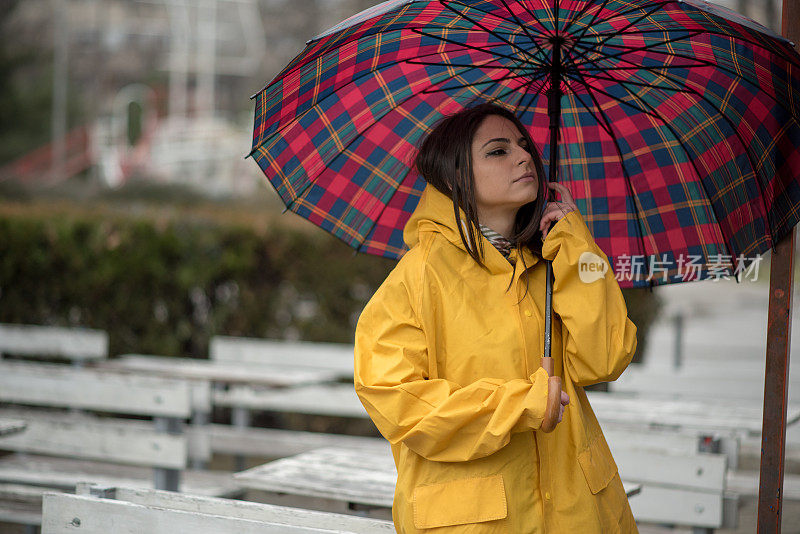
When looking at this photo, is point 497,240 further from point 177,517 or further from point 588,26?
point 177,517

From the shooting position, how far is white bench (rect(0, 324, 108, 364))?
676 centimetres

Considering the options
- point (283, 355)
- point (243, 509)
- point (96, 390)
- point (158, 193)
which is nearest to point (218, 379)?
point (96, 390)

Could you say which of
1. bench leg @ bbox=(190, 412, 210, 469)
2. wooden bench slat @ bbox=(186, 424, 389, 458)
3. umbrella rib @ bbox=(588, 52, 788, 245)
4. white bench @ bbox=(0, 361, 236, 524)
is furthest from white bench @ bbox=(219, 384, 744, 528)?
bench leg @ bbox=(190, 412, 210, 469)

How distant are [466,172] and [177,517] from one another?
1429 mm

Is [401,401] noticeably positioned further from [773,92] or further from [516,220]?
[773,92]

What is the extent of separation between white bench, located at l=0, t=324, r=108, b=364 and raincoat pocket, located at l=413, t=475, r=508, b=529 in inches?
186

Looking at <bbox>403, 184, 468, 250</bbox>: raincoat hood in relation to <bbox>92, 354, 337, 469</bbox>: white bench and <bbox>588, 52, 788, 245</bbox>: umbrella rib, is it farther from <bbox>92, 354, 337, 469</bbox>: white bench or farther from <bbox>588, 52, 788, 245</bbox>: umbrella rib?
<bbox>92, 354, 337, 469</bbox>: white bench

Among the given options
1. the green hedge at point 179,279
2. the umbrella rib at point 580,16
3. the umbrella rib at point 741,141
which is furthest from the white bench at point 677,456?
the green hedge at point 179,279

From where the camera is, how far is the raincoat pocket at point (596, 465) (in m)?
2.59

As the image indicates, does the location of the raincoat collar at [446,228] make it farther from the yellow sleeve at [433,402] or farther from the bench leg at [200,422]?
the bench leg at [200,422]

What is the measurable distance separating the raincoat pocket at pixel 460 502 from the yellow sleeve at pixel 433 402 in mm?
103

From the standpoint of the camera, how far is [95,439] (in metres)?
4.69

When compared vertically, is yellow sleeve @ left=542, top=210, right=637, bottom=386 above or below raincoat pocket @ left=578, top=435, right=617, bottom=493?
above

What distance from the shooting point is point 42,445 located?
488 centimetres
